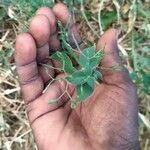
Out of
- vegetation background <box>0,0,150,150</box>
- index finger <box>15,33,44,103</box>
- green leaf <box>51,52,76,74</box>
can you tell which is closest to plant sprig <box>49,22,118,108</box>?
green leaf <box>51,52,76,74</box>

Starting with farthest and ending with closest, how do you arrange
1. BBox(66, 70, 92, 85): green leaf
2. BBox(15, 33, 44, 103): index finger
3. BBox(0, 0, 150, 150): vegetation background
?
BBox(0, 0, 150, 150): vegetation background → BBox(15, 33, 44, 103): index finger → BBox(66, 70, 92, 85): green leaf

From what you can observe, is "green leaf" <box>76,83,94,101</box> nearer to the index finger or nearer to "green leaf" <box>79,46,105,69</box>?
"green leaf" <box>79,46,105,69</box>

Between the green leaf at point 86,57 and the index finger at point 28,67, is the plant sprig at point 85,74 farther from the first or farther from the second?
the index finger at point 28,67

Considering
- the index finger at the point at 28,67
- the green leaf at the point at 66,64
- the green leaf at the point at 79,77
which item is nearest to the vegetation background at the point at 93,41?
the index finger at the point at 28,67

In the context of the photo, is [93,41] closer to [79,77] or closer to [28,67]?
[28,67]

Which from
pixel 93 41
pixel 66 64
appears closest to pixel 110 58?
pixel 66 64

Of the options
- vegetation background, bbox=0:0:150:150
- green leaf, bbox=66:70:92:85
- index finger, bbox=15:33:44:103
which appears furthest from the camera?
vegetation background, bbox=0:0:150:150

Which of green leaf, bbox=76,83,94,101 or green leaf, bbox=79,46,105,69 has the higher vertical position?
green leaf, bbox=79,46,105,69
